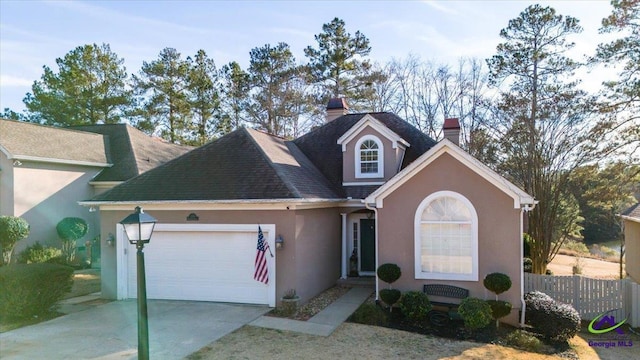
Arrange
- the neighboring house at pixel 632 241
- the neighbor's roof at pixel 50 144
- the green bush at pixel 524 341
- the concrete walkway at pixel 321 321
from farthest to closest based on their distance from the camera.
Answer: the neighbor's roof at pixel 50 144
the neighboring house at pixel 632 241
the concrete walkway at pixel 321 321
the green bush at pixel 524 341

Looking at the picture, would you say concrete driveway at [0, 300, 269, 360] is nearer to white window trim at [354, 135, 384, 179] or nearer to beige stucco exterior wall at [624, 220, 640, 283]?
white window trim at [354, 135, 384, 179]

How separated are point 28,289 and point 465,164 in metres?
11.9

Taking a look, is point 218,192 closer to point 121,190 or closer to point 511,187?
point 121,190

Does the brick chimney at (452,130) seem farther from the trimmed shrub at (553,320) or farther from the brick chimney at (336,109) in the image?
the trimmed shrub at (553,320)

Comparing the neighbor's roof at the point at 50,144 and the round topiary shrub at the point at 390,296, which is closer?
the round topiary shrub at the point at 390,296

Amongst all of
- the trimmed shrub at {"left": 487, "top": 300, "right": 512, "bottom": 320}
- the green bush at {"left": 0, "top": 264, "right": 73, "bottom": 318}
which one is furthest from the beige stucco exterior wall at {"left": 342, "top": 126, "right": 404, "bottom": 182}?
the green bush at {"left": 0, "top": 264, "right": 73, "bottom": 318}

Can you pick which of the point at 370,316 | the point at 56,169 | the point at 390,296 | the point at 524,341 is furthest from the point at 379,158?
the point at 56,169

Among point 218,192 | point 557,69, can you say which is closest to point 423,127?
point 557,69

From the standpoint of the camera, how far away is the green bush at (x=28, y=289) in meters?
10.5

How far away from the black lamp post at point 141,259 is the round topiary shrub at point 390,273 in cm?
671

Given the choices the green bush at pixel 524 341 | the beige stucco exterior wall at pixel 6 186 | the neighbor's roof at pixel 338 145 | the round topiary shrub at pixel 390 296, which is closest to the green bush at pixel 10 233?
the beige stucco exterior wall at pixel 6 186

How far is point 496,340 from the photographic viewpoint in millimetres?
9906

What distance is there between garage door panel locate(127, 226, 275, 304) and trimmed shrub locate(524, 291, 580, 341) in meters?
7.17

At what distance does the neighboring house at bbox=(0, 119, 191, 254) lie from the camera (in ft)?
57.2
